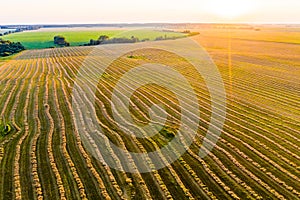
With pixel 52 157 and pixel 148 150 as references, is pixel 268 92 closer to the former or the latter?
pixel 148 150

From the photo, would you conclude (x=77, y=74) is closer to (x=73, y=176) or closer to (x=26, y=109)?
(x=26, y=109)

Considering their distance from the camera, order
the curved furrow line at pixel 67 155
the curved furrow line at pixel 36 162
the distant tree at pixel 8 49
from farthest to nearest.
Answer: the distant tree at pixel 8 49
the curved furrow line at pixel 67 155
the curved furrow line at pixel 36 162

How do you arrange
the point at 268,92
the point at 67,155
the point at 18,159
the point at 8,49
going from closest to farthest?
the point at 18,159
the point at 67,155
the point at 268,92
the point at 8,49

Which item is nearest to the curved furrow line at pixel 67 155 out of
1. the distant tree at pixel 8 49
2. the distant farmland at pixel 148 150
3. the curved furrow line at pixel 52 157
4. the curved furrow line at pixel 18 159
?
the distant farmland at pixel 148 150

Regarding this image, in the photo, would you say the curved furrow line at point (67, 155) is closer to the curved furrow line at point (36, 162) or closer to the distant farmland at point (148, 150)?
the distant farmland at point (148, 150)

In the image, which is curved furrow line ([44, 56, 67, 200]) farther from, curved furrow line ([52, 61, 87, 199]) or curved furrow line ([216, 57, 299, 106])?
curved furrow line ([216, 57, 299, 106])

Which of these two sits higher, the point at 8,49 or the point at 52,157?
the point at 8,49

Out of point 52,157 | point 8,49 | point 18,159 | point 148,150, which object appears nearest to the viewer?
point 18,159

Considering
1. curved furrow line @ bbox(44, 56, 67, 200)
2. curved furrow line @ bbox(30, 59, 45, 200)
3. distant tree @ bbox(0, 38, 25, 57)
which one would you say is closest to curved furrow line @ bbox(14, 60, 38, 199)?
curved furrow line @ bbox(30, 59, 45, 200)

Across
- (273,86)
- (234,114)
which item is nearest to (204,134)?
(234,114)

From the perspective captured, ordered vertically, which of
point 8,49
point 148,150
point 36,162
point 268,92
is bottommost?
point 148,150

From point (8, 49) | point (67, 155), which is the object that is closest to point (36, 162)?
point (67, 155)
